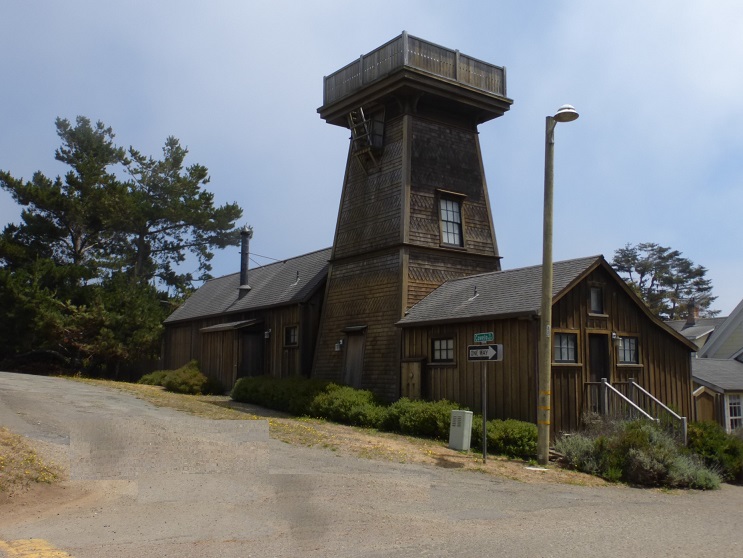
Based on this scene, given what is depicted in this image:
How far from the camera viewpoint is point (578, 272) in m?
18.6

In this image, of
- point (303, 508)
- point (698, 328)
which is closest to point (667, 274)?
point (698, 328)

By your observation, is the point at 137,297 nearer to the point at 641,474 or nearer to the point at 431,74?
the point at 431,74

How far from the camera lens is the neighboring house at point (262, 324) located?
1024 inches

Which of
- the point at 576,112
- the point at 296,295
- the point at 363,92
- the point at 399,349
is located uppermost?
the point at 363,92

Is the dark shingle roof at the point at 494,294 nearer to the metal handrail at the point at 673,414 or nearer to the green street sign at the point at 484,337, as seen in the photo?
the green street sign at the point at 484,337

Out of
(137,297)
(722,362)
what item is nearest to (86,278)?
(137,297)

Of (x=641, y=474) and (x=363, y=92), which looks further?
(x=363, y=92)

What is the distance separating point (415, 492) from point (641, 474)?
6079mm

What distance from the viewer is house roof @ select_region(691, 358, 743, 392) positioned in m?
27.6

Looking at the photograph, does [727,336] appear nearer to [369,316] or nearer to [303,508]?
[369,316]

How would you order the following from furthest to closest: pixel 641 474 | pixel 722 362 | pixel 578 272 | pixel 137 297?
pixel 137 297, pixel 722 362, pixel 578 272, pixel 641 474

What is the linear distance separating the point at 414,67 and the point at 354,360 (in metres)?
9.59

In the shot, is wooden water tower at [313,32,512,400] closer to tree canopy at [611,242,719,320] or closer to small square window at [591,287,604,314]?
small square window at [591,287,604,314]

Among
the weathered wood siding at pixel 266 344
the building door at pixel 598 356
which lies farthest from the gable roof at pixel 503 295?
the weathered wood siding at pixel 266 344
